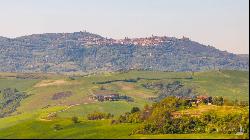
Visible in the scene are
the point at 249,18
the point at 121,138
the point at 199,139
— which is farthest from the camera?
the point at 121,138

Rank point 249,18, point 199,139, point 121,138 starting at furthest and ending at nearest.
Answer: point 121,138 < point 199,139 < point 249,18

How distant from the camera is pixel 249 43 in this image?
13800 cm

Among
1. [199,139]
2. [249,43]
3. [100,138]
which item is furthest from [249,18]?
[100,138]

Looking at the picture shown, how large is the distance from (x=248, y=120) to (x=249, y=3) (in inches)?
2617

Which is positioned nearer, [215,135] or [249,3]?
[249,3]

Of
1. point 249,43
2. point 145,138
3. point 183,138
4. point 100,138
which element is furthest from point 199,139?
point 249,43

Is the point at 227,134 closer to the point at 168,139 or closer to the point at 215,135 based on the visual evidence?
the point at 215,135

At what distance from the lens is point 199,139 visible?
180 meters

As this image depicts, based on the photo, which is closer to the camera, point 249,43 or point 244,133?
point 249,43

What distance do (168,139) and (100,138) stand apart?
26474 millimetres

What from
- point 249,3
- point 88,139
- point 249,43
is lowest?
point 88,139

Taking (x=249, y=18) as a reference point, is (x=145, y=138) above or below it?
below

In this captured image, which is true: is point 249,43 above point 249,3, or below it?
below

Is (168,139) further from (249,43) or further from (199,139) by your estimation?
(249,43)
